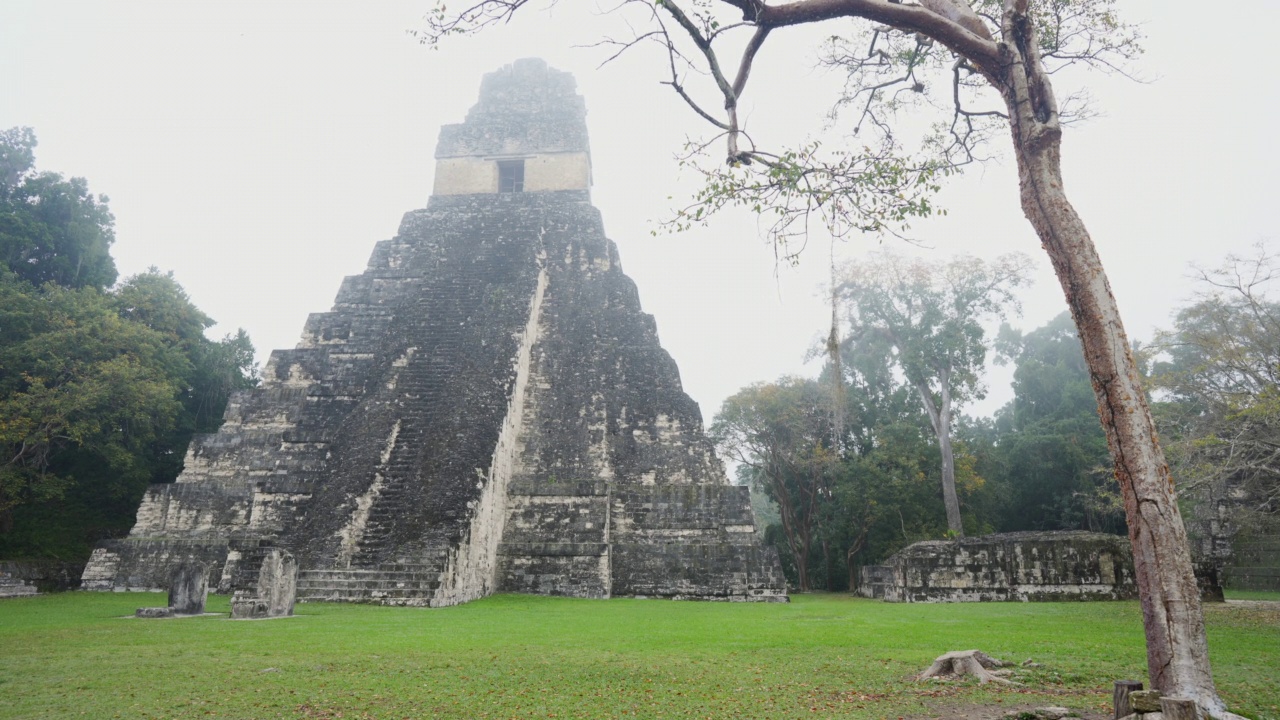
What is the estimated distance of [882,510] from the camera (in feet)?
69.0

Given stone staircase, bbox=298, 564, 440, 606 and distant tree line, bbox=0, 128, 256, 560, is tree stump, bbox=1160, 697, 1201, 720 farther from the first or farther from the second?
distant tree line, bbox=0, 128, 256, 560

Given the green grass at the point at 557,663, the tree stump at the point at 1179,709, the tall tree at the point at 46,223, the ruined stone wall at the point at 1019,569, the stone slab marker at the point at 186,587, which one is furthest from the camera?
the tall tree at the point at 46,223

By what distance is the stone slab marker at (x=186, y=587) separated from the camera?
28.2 ft

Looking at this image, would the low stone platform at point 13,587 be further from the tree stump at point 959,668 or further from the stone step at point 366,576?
the tree stump at point 959,668

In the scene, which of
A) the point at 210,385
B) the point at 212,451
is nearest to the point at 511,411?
the point at 212,451

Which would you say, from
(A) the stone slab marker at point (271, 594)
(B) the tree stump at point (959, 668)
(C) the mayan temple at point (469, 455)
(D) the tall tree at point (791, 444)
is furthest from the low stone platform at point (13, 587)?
(D) the tall tree at point (791, 444)

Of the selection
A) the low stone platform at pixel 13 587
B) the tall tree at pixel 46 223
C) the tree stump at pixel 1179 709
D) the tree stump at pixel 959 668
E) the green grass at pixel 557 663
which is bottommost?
the low stone platform at pixel 13 587

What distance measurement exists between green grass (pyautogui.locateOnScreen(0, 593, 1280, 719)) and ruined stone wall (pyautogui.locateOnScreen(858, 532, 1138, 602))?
3.17m

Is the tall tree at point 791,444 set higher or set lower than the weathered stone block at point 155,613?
higher

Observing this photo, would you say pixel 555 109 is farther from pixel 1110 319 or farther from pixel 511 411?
pixel 1110 319

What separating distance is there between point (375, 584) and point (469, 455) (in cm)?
247

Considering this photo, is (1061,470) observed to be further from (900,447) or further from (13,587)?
(13,587)

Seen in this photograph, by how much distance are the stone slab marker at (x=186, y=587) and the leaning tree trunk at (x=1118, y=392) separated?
916cm

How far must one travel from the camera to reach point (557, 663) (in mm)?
5344
